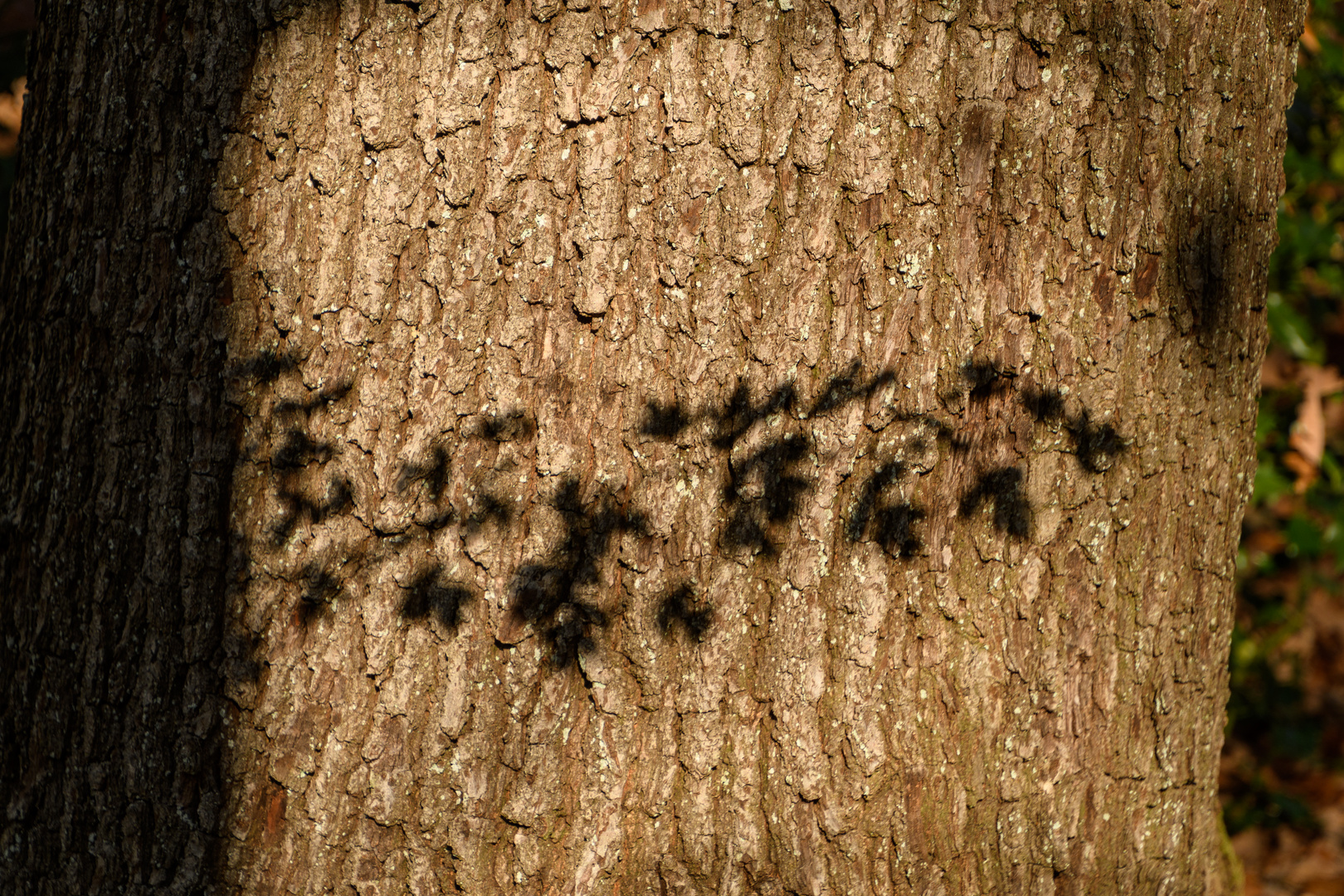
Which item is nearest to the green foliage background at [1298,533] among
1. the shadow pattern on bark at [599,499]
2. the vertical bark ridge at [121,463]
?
the shadow pattern on bark at [599,499]

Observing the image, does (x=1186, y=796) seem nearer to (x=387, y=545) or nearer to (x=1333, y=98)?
(x=387, y=545)

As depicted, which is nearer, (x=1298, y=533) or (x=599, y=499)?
(x=599, y=499)

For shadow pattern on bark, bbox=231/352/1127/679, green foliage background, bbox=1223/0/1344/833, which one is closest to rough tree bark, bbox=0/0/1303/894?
shadow pattern on bark, bbox=231/352/1127/679

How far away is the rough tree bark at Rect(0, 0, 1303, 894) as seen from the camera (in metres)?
1.54

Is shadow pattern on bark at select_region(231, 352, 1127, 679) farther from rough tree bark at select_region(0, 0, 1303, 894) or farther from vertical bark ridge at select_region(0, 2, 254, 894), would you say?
vertical bark ridge at select_region(0, 2, 254, 894)

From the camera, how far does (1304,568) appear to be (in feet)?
13.4

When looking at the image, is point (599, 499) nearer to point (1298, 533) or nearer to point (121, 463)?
point (121, 463)

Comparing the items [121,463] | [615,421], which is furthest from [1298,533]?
[121,463]

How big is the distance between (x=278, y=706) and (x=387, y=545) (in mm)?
335

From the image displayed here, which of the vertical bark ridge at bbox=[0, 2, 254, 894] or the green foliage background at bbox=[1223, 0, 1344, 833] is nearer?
the vertical bark ridge at bbox=[0, 2, 254, 894]

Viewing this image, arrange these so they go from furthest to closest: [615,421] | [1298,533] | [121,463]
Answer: [1298,533], [121,463], [615,421]

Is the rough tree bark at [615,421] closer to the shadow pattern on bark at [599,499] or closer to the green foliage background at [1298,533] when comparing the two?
the shadow pattern on bark at [599,499]

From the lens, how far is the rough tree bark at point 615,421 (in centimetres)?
154

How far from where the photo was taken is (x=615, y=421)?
5.14 ft
